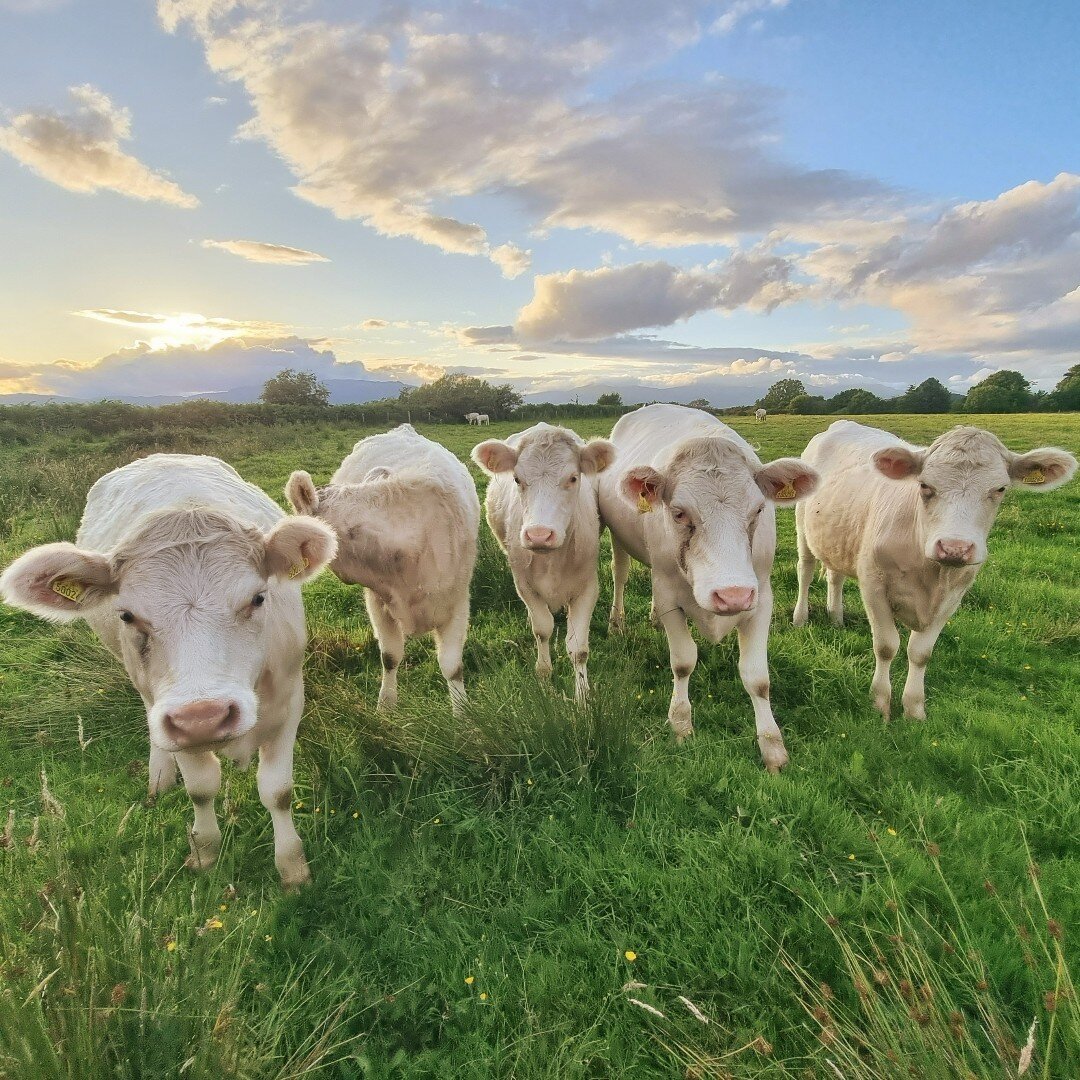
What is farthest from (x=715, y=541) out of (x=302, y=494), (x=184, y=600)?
(x=184, y=600)

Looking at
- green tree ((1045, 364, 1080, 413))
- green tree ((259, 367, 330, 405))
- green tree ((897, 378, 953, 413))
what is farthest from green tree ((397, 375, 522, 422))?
green tree ((1045, 364, 1080, 413))

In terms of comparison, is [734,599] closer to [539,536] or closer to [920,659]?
[539,536]

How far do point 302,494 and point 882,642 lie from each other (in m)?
4.53

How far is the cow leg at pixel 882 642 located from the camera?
4.99 m

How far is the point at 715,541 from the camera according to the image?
3.90 meters

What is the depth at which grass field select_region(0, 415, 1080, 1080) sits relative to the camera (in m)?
1.99

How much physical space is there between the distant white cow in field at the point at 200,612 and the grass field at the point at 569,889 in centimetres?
41

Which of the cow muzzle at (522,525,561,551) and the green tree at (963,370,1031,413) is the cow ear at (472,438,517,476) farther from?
the green tree at (963,370,1031,413)

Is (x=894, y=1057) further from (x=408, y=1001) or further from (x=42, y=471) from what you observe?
(x=42, y=471)

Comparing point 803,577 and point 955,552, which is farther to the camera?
point 803,577

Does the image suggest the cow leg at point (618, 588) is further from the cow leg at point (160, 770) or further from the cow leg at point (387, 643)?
the cow leg at point (160, 770)

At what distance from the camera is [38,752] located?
15.3ft

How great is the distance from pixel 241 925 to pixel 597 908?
1.50 m

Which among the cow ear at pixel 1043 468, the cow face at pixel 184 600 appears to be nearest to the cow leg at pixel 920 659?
the cow ear at pixel 1043 468
